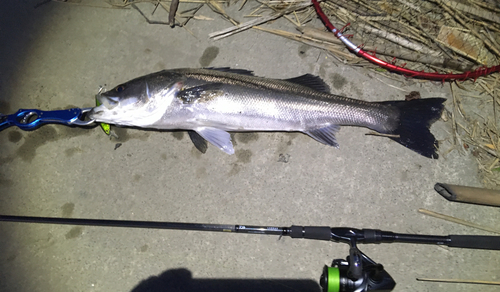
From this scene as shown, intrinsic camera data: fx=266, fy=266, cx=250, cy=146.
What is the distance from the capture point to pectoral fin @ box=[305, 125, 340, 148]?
3.15 m

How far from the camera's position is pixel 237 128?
125 inches

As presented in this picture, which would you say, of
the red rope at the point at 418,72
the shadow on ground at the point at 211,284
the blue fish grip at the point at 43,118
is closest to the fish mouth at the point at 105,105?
the blue fish grip at the point at 43,118

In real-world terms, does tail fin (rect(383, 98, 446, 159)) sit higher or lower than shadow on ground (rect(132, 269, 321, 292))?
higher

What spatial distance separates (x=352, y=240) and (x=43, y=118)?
12.6ft

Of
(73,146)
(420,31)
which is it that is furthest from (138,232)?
(420,31)

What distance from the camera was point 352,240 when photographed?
2.49 metres

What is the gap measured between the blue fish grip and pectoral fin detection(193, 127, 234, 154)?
1379 mm

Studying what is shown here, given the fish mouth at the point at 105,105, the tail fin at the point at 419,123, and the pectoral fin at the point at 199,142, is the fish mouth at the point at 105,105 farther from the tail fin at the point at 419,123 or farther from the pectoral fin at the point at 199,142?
the tail fin at the point at 419,123

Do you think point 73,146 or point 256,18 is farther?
point 256,18

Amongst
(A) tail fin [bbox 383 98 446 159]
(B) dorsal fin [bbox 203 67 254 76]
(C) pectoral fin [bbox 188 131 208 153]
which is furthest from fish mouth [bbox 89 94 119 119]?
(A) tail fin [bbox 383 98 446 159]

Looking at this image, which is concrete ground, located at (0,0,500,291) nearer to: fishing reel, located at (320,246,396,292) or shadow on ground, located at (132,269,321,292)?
shadow on ground, located at (132,269,321,292)

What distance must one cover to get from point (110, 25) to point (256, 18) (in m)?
2.15

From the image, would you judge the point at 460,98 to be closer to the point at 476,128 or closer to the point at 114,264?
the point at 476,128

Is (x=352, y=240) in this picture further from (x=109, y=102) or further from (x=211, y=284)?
(x=109, y=102)
